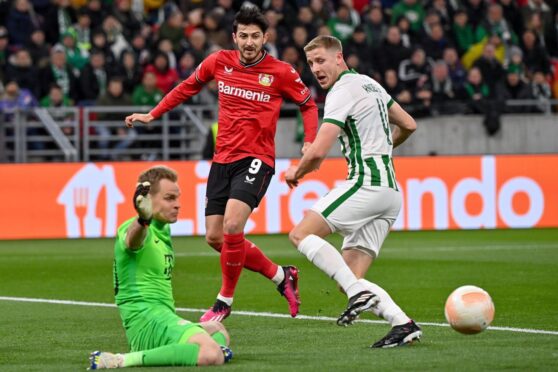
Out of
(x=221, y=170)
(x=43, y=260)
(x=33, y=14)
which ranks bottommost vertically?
(x=43, y=260)

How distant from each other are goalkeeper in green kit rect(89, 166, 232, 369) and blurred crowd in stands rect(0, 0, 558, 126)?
13.9 meters

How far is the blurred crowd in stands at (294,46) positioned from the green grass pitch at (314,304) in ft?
11.6

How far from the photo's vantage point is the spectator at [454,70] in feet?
76.7

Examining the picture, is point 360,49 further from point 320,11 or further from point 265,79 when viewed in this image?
point 265,79

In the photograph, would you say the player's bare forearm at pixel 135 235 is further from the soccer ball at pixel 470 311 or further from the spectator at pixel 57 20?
the spectator at pixel 57 20

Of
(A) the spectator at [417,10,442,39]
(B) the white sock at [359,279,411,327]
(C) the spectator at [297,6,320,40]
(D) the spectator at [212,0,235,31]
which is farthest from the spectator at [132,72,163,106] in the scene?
(B) the white sock at [359,279,411,327]

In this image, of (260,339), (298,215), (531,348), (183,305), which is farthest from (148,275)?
(298,215)

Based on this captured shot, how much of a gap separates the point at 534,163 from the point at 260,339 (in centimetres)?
1241

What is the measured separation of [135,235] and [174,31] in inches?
629

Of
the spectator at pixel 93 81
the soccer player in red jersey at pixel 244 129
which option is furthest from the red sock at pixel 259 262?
the spectator at pixel 93 81

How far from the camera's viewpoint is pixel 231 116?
33.4 feet

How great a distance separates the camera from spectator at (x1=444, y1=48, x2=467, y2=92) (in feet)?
76.7

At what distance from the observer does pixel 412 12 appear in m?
24.8

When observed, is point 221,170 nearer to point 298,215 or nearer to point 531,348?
point 531,348
